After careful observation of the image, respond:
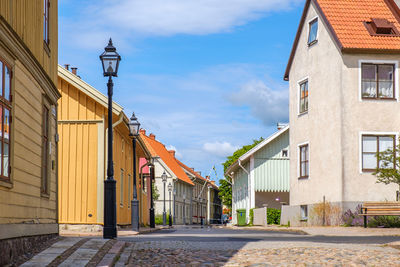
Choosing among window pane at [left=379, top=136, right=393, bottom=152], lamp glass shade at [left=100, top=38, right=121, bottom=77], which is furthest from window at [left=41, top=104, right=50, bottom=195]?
window pane at [left=379, top=136, right=393, bottom=152]

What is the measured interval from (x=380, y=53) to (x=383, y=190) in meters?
5.36

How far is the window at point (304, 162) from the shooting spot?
2971 cm

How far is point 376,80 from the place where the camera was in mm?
26859

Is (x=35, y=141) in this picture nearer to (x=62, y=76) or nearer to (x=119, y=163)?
(x=62, y=76)

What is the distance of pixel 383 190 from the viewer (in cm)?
2648

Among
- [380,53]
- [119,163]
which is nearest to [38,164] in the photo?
[119,163]

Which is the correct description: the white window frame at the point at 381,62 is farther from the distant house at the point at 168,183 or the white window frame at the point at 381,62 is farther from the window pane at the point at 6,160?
the distant house at the point at 168,183

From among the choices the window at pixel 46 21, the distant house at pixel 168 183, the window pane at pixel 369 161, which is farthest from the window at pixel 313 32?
the distant house at pixel 168 183

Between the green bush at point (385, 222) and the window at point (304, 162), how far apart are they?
6653mm

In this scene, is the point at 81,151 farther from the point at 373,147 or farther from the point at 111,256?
the point at 111,256

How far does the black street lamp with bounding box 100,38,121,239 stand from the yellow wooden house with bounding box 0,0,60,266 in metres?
1.30

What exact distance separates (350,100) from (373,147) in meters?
2.04

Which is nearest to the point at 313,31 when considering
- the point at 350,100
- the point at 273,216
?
the point at 350,100

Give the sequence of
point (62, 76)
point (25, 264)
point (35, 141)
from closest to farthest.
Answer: point (25, 264) < point (35, 141) < point (62, 76)
